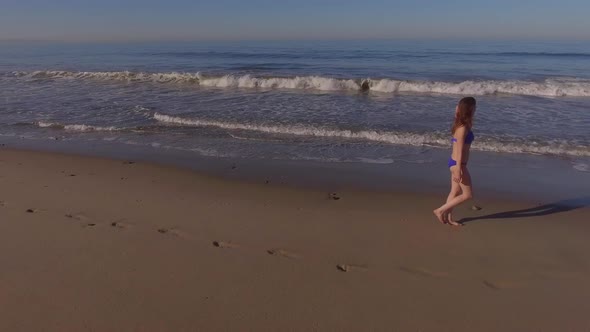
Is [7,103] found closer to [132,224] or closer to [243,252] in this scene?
[132,224]

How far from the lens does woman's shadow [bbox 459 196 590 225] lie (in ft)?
15.9

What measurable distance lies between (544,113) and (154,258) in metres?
10.6

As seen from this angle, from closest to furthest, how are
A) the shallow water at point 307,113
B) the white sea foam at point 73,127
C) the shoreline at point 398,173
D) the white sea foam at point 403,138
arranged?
the shoreline at point 398,173, the white sea foam at point 403,138, the shallow water at point 307,113, the white sea foam at point 73,127

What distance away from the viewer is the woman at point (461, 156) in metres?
4.36

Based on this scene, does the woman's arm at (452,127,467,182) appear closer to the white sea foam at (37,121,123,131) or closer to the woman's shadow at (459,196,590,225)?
the woman's shadow at (459,196,590,225)

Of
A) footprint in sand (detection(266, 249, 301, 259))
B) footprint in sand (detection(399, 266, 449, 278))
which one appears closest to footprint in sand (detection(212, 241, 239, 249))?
footprint in sand (detection(266, 249, 301, 259))

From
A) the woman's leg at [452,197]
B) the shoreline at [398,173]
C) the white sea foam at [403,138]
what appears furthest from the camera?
the white sea foam at [403,138]

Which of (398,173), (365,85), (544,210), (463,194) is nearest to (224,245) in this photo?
(463,194)

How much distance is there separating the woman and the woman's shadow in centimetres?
29

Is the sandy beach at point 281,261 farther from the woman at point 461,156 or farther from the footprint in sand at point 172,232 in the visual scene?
the woman at point 461,156

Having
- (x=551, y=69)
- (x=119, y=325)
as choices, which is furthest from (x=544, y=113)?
(x=551, y=69)

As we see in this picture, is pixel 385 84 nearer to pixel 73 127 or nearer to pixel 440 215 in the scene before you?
pixel 73 127

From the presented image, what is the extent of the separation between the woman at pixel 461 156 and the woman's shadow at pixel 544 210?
29 cm

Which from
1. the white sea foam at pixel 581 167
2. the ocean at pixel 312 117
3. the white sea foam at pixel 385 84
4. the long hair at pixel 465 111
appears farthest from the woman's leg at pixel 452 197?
the white sea foam at pixel 385 84
